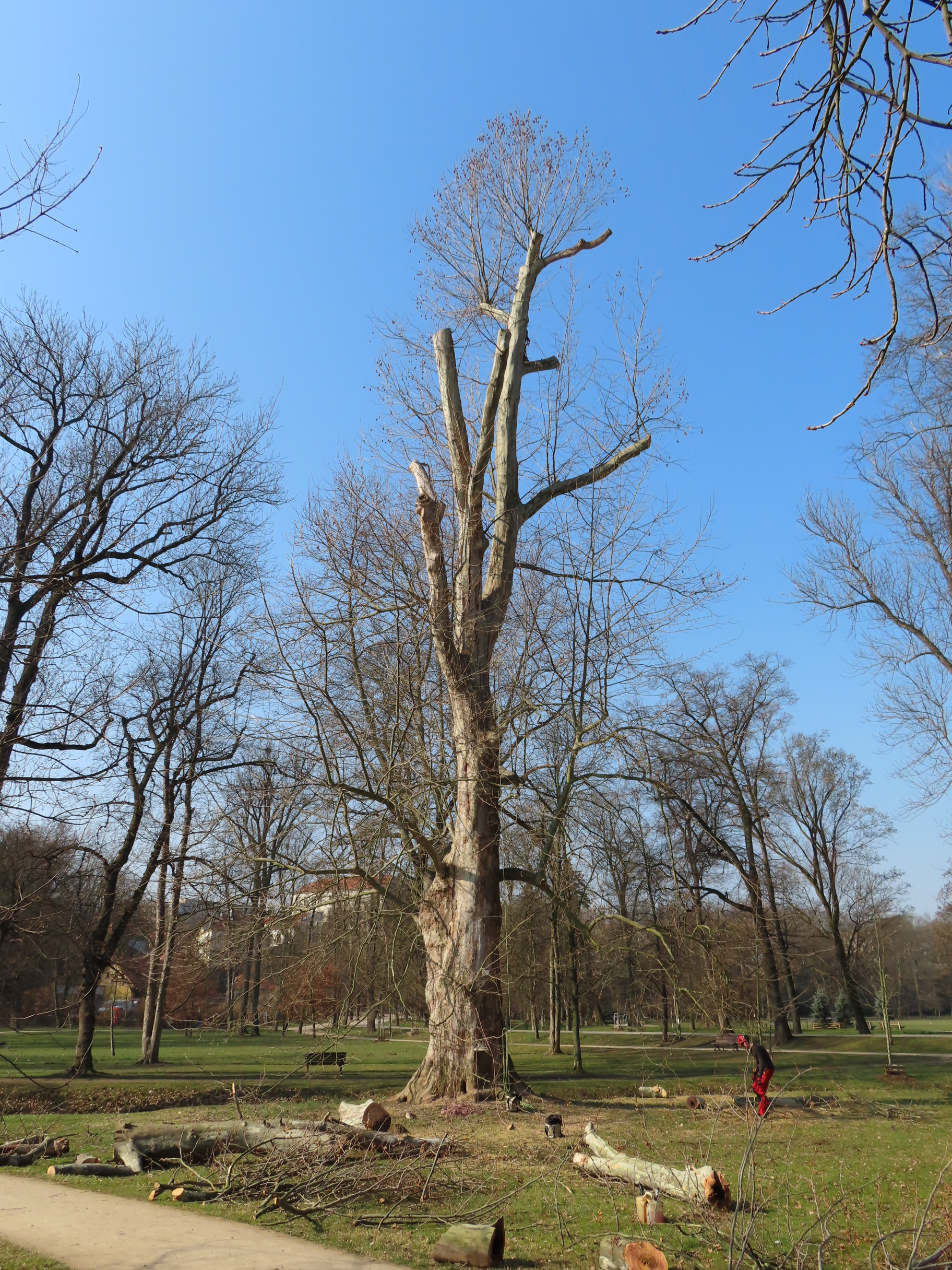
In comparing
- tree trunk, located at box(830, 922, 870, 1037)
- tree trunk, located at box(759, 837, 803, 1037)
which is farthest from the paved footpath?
tree trunk, located at box(830, 922, 870, 1037)

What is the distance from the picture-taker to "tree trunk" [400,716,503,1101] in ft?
38.7

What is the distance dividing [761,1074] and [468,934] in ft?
18.1

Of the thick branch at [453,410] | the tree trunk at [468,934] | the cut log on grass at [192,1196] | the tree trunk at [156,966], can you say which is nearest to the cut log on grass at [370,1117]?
→ the cut log on grass at [192,1196]

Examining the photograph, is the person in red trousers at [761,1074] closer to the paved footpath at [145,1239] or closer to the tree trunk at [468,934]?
the paved footpath at [145,1239]

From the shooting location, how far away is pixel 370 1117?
874cm

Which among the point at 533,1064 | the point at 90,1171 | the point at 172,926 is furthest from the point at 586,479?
the point at 533,1064

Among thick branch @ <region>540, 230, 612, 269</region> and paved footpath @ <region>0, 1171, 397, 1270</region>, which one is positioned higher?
thick branch @ <region>540, 230, 612, 269</region>

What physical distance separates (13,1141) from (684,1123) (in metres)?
7.96

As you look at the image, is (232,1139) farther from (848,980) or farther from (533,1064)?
(848,980)

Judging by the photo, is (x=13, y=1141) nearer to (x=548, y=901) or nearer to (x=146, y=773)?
(x=548, y=901)

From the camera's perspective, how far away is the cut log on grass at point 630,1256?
4.81 meters

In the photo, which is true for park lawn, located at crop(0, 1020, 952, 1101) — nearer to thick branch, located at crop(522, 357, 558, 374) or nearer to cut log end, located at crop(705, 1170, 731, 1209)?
cut log end, located at crop(705, 1170, 731, 1209)

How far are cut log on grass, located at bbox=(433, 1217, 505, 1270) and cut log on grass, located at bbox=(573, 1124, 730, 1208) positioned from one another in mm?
1263

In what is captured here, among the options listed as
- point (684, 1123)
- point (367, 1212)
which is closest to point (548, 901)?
point (684, 1123)
